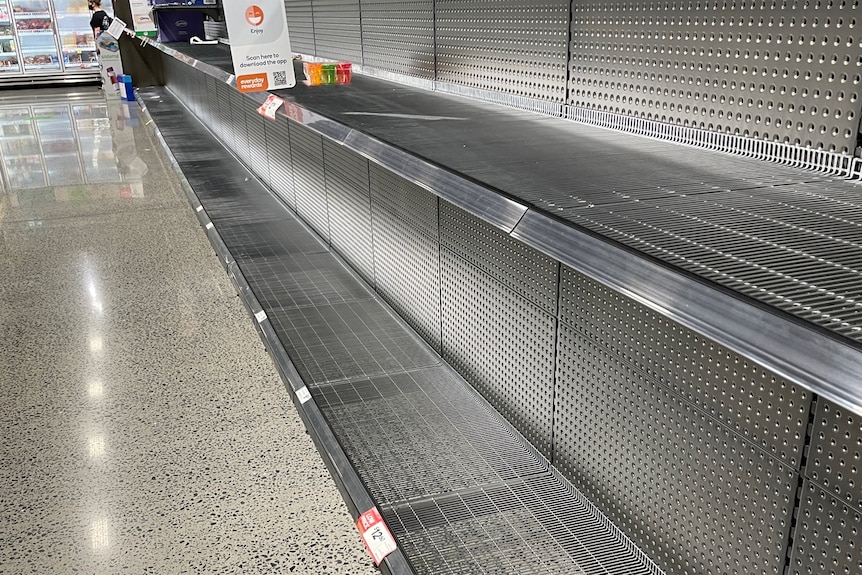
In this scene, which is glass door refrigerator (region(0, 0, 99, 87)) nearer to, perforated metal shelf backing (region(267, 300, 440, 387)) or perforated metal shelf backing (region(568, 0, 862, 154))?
perforated metal shelf backing (region(267, 300, 440, 387))

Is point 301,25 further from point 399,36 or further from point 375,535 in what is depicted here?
point 375,535

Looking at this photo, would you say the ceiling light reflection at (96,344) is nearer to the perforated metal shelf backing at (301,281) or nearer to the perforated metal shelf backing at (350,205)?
the perforated metal shelf backing at (301,281)

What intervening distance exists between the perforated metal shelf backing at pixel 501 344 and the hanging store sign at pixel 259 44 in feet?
5.33

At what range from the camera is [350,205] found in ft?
12.1

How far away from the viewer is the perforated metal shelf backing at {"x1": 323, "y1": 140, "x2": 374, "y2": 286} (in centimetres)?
347

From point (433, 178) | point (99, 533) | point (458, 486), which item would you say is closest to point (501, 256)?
point (433, 178)

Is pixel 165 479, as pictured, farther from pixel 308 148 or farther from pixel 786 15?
pixel 308 148

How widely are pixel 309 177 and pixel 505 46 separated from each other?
2200mm

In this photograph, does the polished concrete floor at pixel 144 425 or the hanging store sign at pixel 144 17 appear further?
the hanging store sign at pixel 144 17

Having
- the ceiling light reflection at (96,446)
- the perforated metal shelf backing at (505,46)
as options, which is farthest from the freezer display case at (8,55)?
the ceiling light reflection at (96,446)

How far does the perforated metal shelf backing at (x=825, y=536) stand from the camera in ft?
3.76

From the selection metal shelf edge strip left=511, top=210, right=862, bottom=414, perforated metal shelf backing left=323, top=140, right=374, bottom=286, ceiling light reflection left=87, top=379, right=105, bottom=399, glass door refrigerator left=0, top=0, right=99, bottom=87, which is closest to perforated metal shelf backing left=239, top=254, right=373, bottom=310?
perforated metal shelf backing left=323, top=140, right=374, bottom=286

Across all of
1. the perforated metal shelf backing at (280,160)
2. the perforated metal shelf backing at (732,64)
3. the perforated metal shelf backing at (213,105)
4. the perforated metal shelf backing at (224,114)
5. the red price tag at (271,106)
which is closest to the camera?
the perforated metal shelf backing at (732,64)

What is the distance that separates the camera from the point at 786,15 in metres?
1.42
